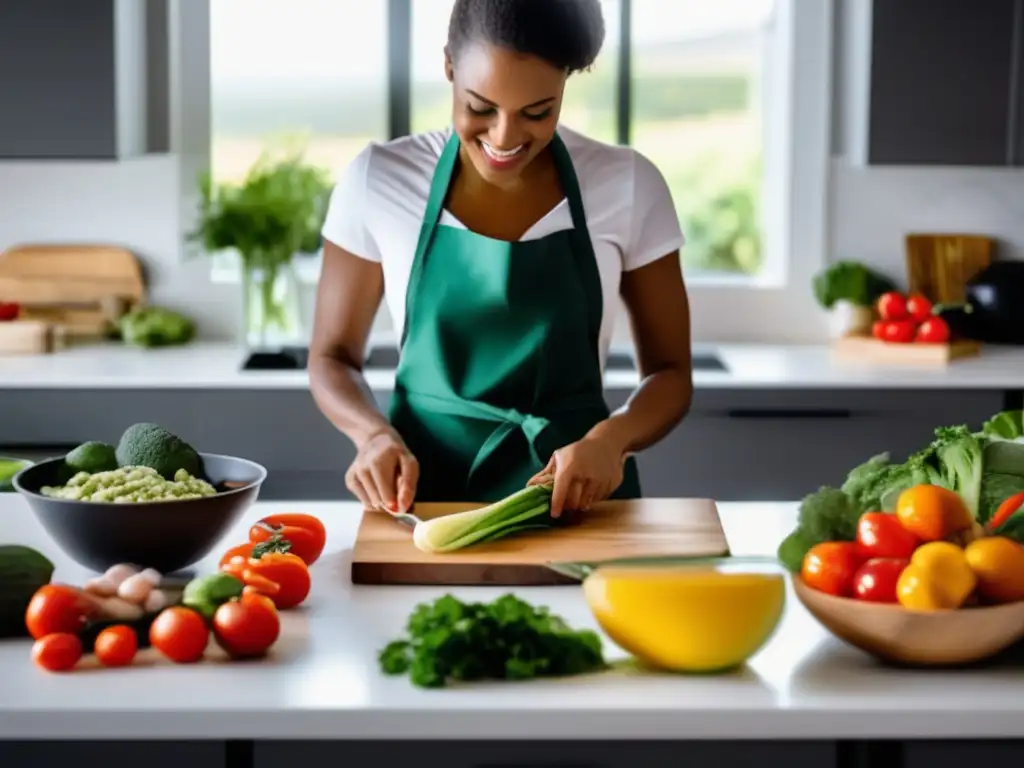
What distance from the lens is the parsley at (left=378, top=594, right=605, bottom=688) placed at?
162 cm

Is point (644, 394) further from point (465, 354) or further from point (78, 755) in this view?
point (78, 755)

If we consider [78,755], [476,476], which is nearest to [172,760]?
[78,755]

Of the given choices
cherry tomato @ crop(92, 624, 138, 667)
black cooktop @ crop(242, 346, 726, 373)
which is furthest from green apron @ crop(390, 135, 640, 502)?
black cooktop @ crop(242, 346, 726, 373)

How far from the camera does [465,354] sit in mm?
2600

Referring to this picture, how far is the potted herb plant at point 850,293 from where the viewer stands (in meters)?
4.37

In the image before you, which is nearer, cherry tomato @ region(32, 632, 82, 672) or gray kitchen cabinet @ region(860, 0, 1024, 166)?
cherry tomato @ region(32, 632, 82, 672)

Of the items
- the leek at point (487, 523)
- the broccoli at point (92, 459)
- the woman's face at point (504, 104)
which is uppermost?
the woman's face at point (504, 104)

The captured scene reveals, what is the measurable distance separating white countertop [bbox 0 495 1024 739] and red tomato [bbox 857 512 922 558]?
0.42ft

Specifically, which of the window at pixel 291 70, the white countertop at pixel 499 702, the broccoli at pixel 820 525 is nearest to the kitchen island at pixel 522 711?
the white countertop at pixel 499 702

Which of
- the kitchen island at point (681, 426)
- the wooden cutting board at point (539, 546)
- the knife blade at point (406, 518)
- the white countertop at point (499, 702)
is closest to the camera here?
the white countertop at point (499, 702)

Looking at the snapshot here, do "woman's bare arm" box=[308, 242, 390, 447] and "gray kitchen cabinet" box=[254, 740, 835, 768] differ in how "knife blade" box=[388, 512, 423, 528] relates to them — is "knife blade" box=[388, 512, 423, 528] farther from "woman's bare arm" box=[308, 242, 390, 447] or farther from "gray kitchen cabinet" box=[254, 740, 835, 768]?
"gray kitchen cabinet" box=[254, 740, 835, 768]

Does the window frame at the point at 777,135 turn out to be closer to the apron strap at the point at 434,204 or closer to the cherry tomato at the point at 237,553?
the apron strap at the point at 434,204

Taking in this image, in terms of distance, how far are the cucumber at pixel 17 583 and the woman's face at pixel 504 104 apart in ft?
2.73

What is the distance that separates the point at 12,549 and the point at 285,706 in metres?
0.46
